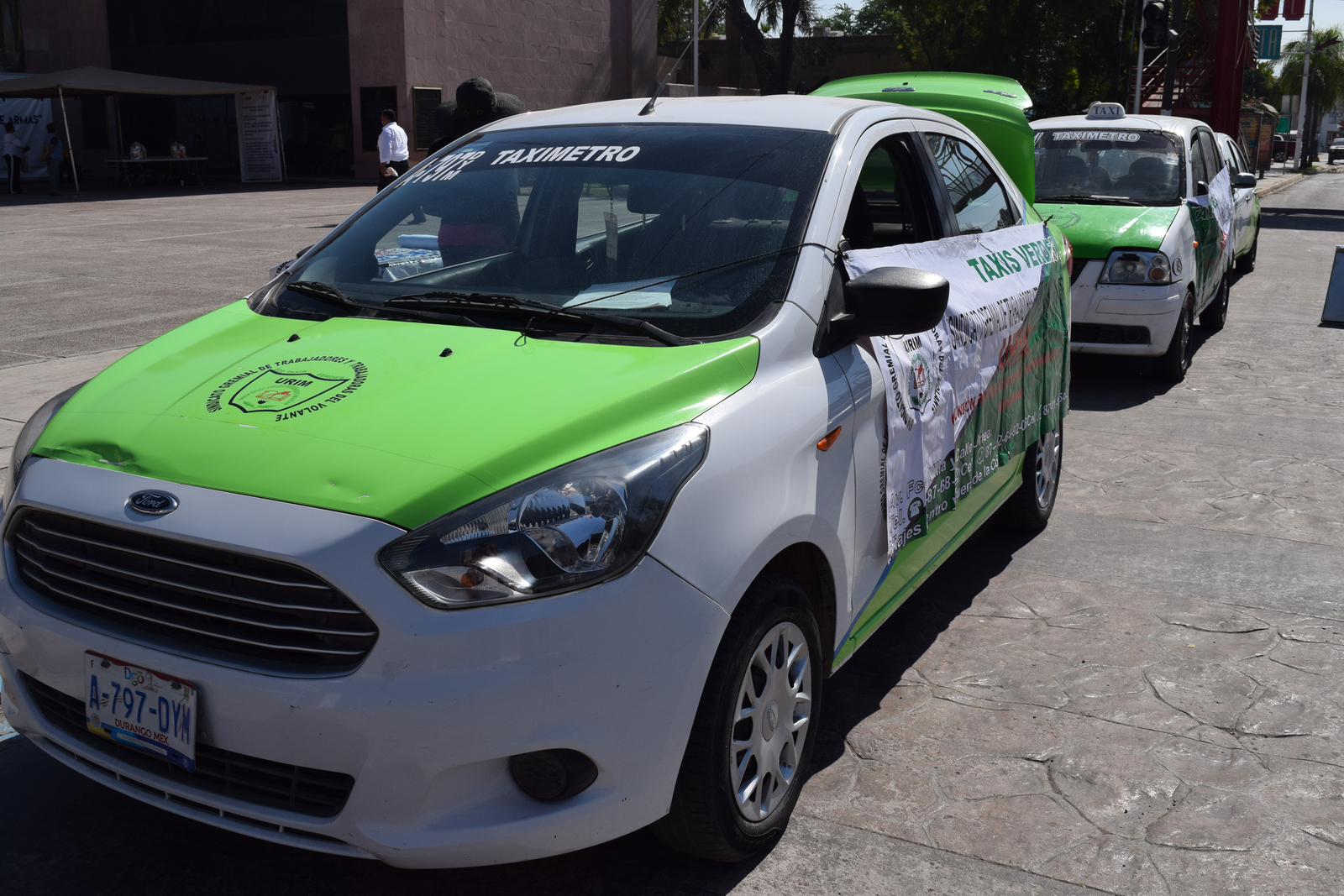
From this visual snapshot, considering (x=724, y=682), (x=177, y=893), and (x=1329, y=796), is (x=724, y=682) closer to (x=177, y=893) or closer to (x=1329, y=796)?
(x=177, y=893)

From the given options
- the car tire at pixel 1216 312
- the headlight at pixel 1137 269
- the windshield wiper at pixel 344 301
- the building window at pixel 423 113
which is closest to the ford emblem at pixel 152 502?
the windshield wiper at pixel 344 301

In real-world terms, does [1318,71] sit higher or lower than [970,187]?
higher

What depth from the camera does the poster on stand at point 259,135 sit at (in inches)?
1254

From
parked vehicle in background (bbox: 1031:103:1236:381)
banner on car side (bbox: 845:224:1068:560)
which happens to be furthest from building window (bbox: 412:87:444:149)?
banner on car side (bbox: 845:224:1068:560)

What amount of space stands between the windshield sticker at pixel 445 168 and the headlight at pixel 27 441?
52.6 inches

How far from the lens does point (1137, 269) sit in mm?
8281

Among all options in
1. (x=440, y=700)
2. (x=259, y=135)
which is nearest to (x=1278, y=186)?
(x=259, y=135)

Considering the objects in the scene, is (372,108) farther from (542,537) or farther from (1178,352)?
(542,537)

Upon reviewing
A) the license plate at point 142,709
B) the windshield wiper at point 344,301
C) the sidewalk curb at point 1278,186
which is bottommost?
the sidewalk curb at point 1278,186

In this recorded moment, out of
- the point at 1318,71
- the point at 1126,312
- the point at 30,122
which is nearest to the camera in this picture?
the point at 1126,312

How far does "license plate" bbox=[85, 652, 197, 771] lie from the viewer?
92.8 inches

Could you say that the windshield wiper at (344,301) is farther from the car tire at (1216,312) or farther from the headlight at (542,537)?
the car tire at (1216,312)

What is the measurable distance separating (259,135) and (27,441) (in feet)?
105

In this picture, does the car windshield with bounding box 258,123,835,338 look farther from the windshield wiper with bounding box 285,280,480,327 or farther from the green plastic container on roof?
the green plastic container on roof
